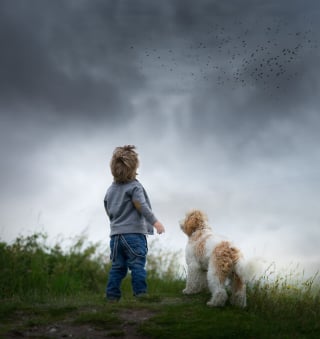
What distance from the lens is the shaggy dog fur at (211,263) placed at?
27.0ft

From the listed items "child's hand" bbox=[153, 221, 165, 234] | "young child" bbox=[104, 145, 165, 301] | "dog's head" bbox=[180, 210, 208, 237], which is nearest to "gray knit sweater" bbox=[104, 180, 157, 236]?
"young child" bbox=[104, 145, 165, 301]

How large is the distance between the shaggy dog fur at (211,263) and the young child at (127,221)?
77 centimetres

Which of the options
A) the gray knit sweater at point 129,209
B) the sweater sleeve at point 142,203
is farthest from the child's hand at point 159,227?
the gray knit sweater at point 129,209

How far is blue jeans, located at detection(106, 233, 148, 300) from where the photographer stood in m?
9.38

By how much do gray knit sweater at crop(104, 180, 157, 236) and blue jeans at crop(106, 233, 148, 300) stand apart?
14 cm

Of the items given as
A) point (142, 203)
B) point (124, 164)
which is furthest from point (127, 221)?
point (124, 164)

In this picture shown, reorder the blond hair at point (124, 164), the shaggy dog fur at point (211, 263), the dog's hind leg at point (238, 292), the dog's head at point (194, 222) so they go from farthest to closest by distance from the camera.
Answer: the blond hair at point (124, 164), the dog's head at point (194, 222), the dog's hind leg at point (238, 292), the shaggy dog fur at point (211, 263)

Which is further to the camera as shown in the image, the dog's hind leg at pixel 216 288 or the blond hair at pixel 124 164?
the blond hair at pixel 124 164

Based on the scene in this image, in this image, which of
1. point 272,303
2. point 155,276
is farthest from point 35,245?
point 272,303

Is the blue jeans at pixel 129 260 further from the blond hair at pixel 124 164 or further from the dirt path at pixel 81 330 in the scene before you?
the dirt path at pixel 81 330

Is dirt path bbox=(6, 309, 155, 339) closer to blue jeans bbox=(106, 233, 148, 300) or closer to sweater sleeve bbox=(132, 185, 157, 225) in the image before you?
blue jeans bbox=(106, 233, 148, 300)

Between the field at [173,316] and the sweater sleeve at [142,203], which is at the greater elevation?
the sweater sleeve at [142,203]

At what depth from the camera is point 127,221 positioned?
31.1 feet

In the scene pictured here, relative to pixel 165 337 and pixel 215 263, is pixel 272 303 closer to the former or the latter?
pixel 215 263
